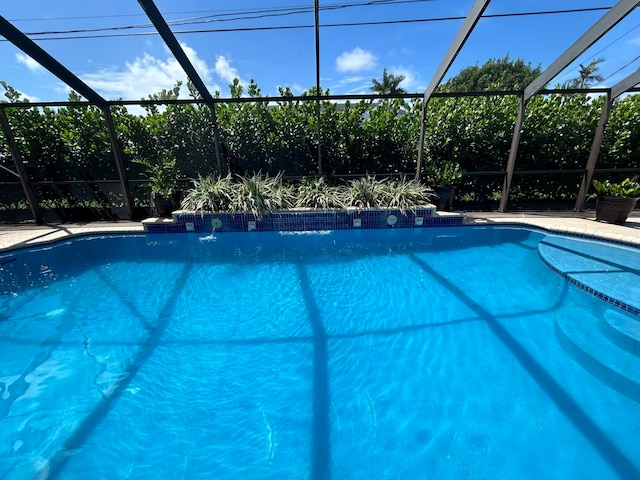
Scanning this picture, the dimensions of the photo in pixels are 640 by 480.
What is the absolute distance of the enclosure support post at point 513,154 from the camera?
5.73 m

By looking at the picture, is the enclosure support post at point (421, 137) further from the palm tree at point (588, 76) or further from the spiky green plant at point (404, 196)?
the palm tree at point (588, 76)

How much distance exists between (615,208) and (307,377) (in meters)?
6.43

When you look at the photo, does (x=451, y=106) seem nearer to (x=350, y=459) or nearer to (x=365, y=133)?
(x=365, y=133)

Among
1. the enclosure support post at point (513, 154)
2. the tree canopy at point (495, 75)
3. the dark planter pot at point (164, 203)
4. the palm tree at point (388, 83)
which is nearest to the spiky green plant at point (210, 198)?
the dark planter pot at point (164, 203)

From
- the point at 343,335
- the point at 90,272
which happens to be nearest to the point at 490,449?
the point at 343,335

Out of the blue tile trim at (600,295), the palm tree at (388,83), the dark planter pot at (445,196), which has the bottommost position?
the blue tile trim at (600,295)

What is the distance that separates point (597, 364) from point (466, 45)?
465cm

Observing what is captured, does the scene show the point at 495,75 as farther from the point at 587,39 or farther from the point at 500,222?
the point at 500,222

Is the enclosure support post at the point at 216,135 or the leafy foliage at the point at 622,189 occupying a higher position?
the enclosure support post at the point at 216,135

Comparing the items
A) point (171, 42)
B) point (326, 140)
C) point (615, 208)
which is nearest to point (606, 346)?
point (615, 208)

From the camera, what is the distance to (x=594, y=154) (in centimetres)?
596

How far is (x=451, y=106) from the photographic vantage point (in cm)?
671

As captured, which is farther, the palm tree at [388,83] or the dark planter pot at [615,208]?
the palm tree at [388,83]

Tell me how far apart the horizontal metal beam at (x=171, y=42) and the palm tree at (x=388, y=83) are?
23.9 m
